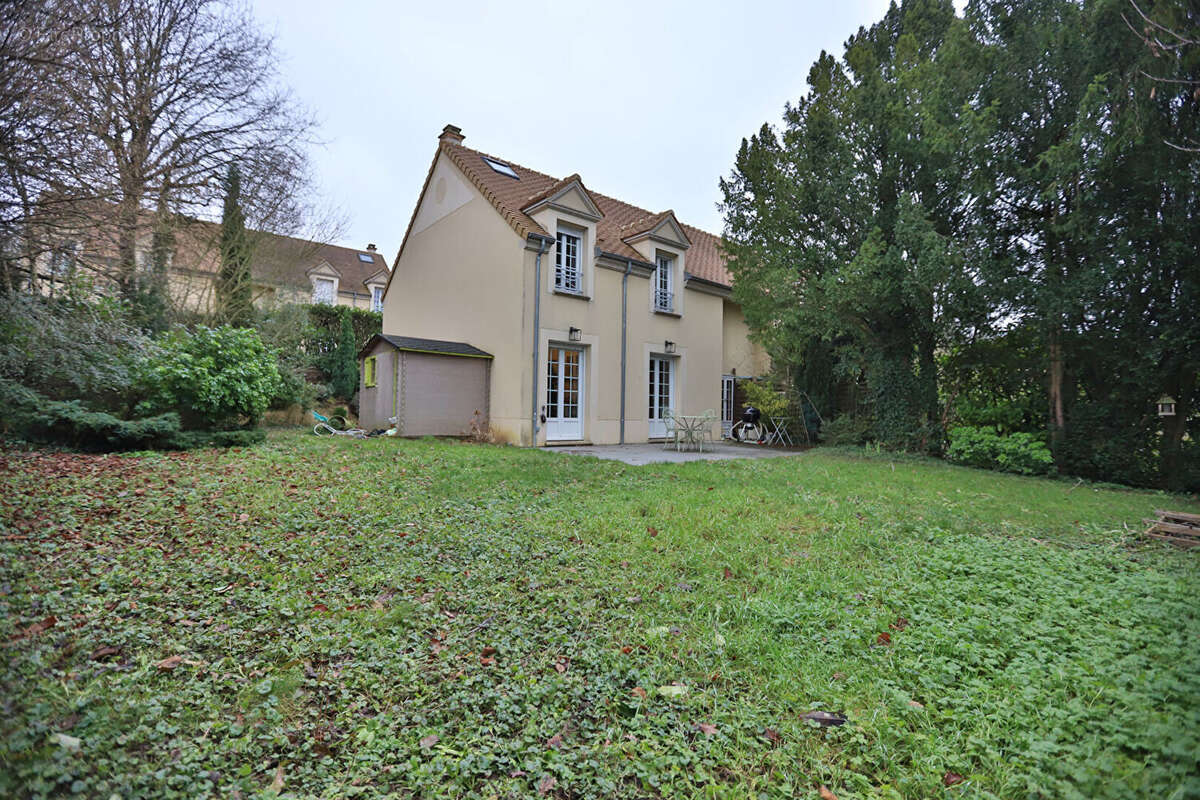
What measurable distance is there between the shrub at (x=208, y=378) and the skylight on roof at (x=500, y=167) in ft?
25.9

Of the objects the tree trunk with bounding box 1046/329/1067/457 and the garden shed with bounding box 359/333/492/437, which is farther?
the garden shed with bounding box 359/333/492/437

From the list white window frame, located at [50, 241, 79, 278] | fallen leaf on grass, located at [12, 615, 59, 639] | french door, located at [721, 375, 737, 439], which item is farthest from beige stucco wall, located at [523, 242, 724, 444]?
fallen leaf on grass, located at [12, 615, 59, 639]

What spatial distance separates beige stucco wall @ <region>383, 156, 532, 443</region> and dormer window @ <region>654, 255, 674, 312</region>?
14.8 ft

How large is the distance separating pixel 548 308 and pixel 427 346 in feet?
9.27

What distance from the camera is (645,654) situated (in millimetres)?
2604

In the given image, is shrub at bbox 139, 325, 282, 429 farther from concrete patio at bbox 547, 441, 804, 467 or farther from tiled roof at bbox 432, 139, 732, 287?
tiled roof at bbox 432, 139, 732, 287

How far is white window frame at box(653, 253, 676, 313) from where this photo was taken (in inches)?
562

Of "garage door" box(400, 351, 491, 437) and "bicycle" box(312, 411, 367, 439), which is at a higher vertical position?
"garage door" box(400, 351, 491, 437)

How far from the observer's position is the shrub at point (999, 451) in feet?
32.7

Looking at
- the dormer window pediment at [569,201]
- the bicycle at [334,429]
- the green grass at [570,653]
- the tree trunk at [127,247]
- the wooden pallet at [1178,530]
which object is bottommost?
the green grass at [570,653]

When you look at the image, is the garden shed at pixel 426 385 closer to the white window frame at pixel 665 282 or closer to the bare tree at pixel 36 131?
the white window frame at pixel 665 282

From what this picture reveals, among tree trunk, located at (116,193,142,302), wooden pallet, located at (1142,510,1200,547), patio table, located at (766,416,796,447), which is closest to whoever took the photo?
wooden pallet, located at (1142,510,1200,547)

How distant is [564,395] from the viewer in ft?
40.6

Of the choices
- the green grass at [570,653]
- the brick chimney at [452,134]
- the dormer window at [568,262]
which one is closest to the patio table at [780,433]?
the dormer window at [568,262]
